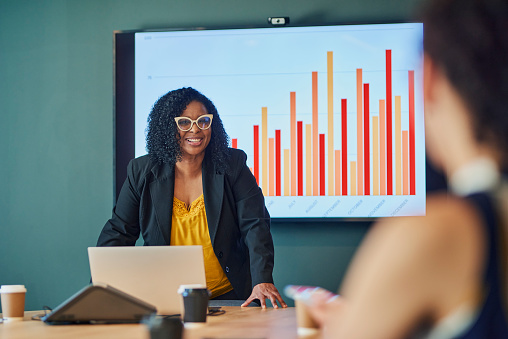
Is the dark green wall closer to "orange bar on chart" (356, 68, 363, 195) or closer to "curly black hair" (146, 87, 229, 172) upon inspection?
"orange bar on chart" (356, 68, 363, 195)

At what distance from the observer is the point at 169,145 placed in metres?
3.01

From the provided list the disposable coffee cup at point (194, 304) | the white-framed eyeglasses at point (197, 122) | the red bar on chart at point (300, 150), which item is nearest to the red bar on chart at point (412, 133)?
the red bar on chart at point (300, 150)

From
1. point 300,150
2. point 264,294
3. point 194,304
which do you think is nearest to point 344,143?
point 300,150

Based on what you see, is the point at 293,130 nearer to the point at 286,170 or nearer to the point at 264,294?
the point at 286,170

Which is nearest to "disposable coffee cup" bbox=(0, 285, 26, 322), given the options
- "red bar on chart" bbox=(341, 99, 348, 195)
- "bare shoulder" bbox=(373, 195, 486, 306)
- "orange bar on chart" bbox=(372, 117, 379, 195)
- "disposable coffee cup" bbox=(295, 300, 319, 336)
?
"disposable coffee cup" bbox=(295, 300, 319, 336)

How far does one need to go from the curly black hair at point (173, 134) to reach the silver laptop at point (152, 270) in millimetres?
1050

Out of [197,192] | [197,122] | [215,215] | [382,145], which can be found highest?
[197,122]

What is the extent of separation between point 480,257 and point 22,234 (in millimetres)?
3670

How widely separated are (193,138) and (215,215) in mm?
426

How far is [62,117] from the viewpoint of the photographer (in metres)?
3.84

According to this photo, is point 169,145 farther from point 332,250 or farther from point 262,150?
point 332,250

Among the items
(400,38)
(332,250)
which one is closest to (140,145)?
(332,250)

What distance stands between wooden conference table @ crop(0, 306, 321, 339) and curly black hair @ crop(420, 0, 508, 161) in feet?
2.98

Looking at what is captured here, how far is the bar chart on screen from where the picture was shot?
3484mm
